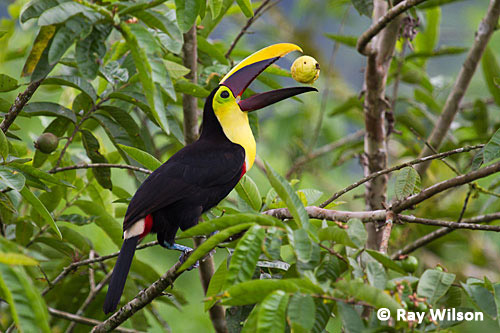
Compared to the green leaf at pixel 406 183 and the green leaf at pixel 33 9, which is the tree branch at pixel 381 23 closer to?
the green leaf at pixel 406 183

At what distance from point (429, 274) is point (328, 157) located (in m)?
3.53

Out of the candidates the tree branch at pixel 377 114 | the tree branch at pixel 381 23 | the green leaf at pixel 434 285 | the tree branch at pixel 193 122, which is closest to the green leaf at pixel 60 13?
the tree branch at pixel 193 122

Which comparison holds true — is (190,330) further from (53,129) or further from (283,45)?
(283,45)

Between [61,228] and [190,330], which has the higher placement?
[61,228]

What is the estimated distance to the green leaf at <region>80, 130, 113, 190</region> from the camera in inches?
99.9

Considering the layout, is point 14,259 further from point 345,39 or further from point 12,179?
point 345,39

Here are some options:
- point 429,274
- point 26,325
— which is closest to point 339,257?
point 429,274

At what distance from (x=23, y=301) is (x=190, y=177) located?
115cm

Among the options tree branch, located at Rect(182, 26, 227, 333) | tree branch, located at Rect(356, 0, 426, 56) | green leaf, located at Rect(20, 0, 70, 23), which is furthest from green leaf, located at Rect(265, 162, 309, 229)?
tree branch, located at Rect(182, 26, 227, 333)

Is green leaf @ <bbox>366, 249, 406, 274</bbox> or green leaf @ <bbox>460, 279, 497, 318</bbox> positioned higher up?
green leaf @ <bbox>366, 249, 406, 274</bbox>

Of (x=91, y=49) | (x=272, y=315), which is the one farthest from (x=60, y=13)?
(x=272, y=315)

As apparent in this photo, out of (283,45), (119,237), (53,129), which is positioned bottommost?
(119,237)

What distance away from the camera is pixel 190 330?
4953mm

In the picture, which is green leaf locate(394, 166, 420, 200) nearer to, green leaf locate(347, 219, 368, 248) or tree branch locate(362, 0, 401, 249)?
green leaf locate(347, 219, 368, 248)
